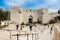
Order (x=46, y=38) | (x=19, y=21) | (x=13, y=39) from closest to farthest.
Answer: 1. (x=13, y=39)
2. (x=46, y=38)
3. (x=19, y=21)

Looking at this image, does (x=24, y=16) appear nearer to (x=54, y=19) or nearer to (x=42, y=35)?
(x=54, y=19)

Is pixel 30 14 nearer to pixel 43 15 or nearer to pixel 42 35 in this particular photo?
pixel 43 15

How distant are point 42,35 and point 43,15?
13.1m

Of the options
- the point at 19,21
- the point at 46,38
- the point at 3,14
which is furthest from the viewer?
the point at 3,14

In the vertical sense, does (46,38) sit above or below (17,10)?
below

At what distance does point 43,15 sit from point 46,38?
13.7 m

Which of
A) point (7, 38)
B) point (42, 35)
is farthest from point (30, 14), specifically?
point (7, 38)

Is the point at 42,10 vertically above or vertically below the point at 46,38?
above

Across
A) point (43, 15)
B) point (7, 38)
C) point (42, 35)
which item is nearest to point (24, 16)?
point (43, 15)

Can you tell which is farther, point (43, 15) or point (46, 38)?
point (43, 15)

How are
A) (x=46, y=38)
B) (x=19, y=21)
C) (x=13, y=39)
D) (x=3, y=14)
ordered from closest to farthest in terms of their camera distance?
1. (x=13, y=39)
2. (x=46, y=38)
3. (x=19, y=21)
4. (x=3, y=14)

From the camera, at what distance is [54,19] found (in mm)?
29938

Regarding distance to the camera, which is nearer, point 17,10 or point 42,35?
point 42,35

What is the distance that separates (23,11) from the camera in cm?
3094
